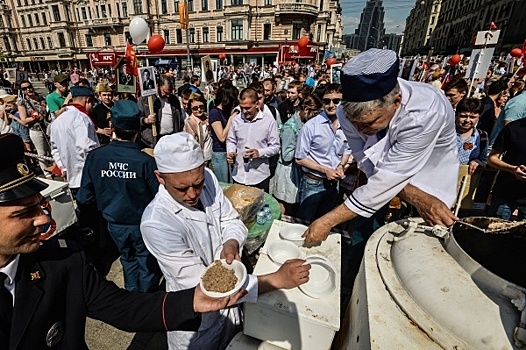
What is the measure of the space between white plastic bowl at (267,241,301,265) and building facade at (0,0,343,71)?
3838 centimetres

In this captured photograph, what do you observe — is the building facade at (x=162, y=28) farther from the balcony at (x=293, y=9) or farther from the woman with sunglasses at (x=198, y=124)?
the woman with sunglasses at (x=198, y=124)

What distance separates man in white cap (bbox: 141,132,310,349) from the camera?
1.66 metres

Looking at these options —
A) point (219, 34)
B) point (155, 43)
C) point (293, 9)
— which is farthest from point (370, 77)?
point (219, 34)

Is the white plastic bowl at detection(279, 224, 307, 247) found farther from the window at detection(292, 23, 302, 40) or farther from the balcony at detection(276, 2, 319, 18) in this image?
the window at detection(292, 23, 302, 40)

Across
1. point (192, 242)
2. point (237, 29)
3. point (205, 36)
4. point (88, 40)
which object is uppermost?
point (237, 29)

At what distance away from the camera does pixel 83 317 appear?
137 cm

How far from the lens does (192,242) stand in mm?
1860

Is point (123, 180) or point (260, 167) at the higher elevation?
point (123, 180)

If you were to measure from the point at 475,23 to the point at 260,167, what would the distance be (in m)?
70.5

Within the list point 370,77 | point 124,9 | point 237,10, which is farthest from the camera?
point 124,9

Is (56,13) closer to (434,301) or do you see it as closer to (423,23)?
(434,301)

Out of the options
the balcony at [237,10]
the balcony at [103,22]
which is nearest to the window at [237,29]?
the balcony at [237,10]

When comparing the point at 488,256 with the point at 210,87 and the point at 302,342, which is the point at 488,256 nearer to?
the point at 302,342

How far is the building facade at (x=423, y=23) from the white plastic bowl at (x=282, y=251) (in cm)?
9053
